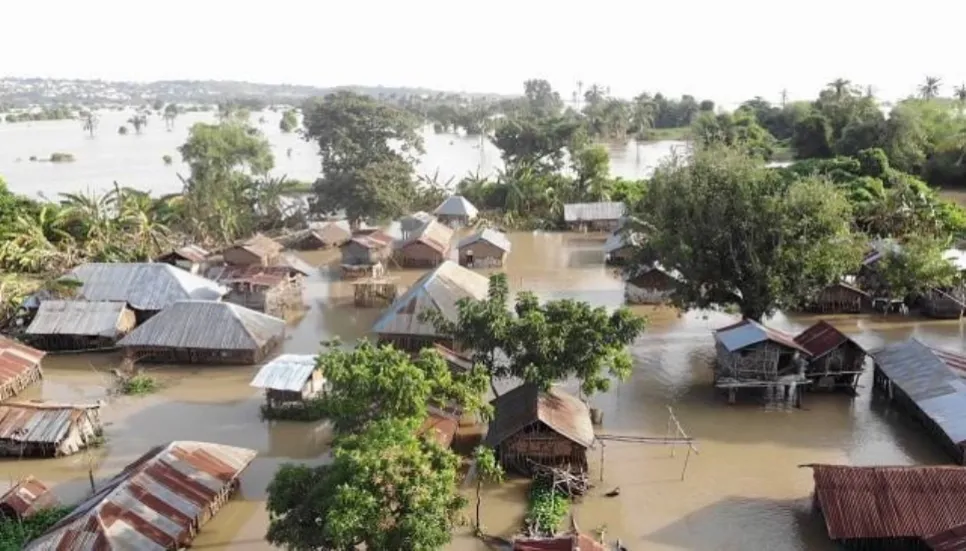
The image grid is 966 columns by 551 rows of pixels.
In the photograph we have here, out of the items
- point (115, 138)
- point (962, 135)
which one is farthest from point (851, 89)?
point (115, 138)

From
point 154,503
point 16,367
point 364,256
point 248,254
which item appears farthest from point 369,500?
point 364,256

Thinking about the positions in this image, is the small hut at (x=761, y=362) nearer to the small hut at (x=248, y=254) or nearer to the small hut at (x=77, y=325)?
the small hut at (x=77, y=325)

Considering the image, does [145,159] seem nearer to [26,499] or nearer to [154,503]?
[26,499]

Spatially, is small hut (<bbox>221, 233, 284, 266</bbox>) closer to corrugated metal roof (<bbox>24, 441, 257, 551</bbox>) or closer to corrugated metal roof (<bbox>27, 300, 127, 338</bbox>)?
corrugated metal roof (<bbox>27, 300, 127, 338</bbox>)

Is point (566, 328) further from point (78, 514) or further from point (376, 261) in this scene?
point (376, 261)

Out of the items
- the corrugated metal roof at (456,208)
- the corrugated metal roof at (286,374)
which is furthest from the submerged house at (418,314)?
the corrugated metal roof at (456,208)

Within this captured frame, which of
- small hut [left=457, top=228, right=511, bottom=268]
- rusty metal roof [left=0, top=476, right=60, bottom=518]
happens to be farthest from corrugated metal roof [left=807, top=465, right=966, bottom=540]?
small hut [left=457, top=228, right=511, bottom=268]
